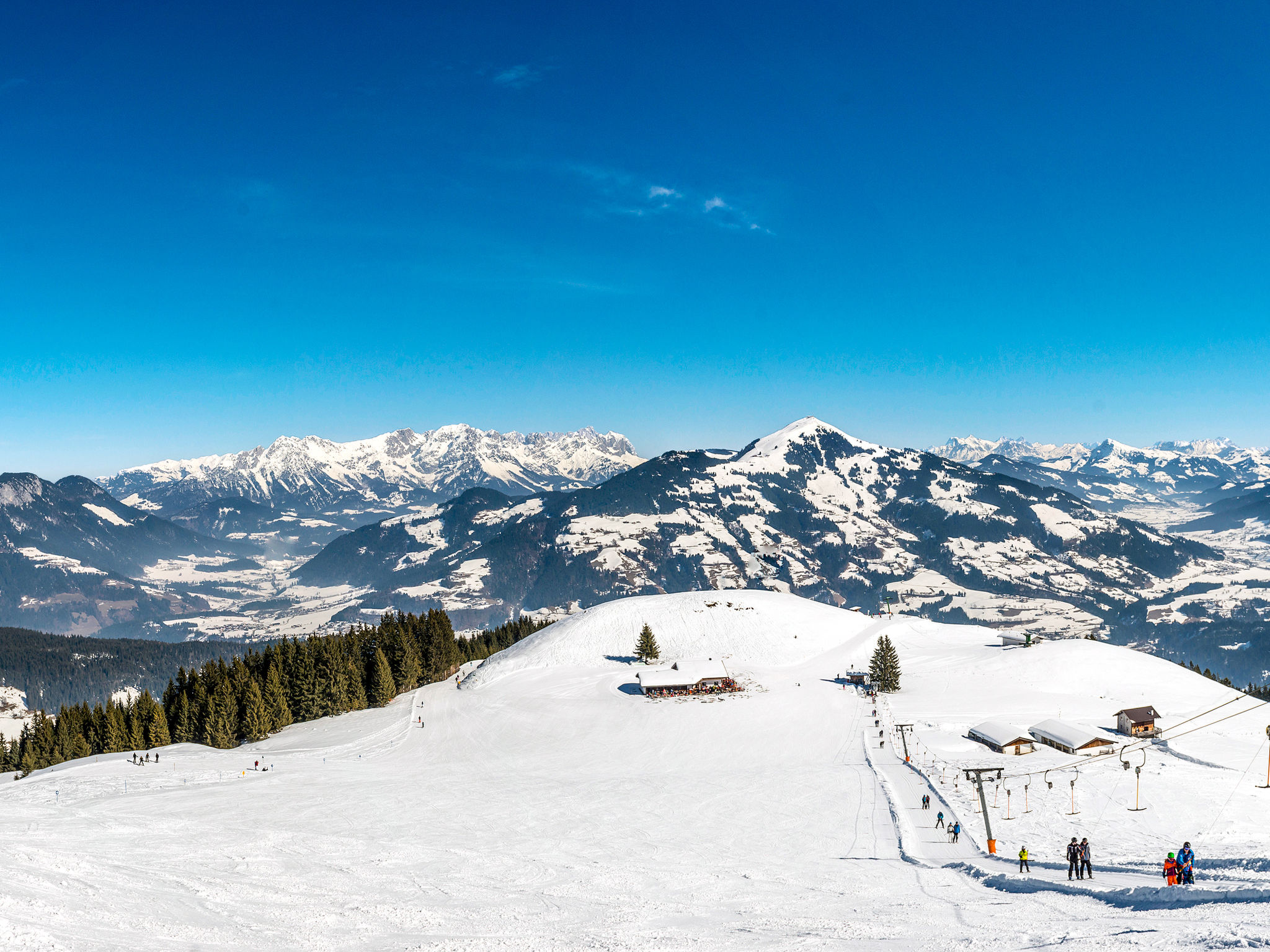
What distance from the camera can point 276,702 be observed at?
103062 mm

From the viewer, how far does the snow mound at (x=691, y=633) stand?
139625 mm

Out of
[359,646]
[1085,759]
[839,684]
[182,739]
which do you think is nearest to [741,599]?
[839,684]

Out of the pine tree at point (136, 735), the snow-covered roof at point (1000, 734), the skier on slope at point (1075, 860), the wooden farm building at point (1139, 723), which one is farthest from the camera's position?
the pine tree at point (136, 735)

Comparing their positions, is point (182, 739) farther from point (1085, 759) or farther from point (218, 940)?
point (1085, 759)

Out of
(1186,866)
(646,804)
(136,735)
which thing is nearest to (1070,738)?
(646,804)

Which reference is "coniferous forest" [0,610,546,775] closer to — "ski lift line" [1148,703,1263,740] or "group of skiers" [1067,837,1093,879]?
"group of skiers" [1067,837,1093,879]

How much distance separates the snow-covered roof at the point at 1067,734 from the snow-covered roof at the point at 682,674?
45931 mm

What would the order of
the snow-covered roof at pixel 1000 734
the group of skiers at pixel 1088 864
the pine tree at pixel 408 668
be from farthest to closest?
1. the pine tree at pixel 408 668
2. the snow-covered roof at pixel 1000 734
3. the group of skiers at pixel 1088 864

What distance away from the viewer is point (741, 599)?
538 feet

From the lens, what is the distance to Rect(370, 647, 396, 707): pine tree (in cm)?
11438

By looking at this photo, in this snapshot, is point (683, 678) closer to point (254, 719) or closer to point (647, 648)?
point (647, 648)

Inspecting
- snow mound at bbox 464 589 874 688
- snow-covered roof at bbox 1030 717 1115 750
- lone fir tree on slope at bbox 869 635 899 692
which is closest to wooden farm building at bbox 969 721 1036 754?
snow-covered roof at bbox 1030 717 1115 750

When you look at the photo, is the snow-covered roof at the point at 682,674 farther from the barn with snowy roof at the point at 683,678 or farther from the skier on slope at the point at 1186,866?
the skier on slope at the point at 1186,866

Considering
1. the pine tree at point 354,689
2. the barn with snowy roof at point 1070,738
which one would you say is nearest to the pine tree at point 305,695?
the pine tree at point 354,689
